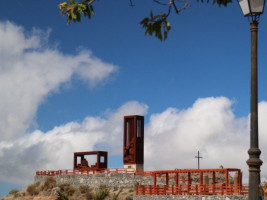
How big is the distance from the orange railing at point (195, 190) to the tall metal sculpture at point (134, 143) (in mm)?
8560

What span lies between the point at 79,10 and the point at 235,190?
2884 cm

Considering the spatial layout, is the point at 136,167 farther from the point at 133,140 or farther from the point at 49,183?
the point at 49,183

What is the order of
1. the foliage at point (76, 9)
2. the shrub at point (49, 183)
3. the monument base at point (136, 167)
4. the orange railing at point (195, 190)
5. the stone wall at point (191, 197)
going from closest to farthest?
the foliage at point (76, 9) → the stone wall at point (191, 197) → the orange railing at point (195, 190) → the monument base at point (136, 167) → the shrub at point (49, 183)

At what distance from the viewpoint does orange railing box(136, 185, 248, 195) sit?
3497 cm

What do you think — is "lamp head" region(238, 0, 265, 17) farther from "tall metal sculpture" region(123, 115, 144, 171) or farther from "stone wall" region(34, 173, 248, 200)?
"tall metal sculpture" region(123, 115, 144, 171)

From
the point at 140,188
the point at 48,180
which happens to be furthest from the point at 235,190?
the point at 48,180

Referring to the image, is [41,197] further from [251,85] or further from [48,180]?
[251,85]

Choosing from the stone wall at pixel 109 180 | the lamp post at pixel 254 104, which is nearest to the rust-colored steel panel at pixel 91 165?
the stone wall at pixel 109 180

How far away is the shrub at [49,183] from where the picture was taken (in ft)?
176

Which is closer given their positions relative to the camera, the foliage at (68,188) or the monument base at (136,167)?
the foliage at (68,188)

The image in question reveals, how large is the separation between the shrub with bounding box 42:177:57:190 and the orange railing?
1520 centimetres

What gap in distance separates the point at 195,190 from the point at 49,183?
22.7m

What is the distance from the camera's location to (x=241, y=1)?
9.66m

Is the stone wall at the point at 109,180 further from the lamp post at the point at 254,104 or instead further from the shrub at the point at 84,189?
the lamp post at the point at 254,104
